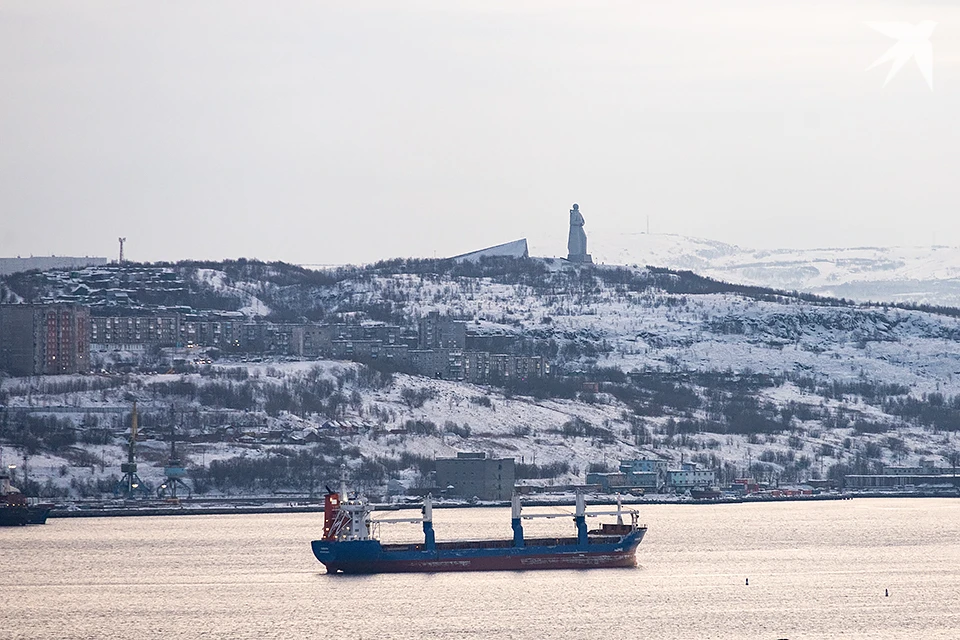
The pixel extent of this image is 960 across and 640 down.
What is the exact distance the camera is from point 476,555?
4515 inches

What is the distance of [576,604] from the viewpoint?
9788cm

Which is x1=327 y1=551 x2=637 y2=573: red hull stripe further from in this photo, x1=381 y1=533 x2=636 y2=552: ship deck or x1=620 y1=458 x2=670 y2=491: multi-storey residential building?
x1=620 y1=458 x2=670 y2=491: multi-storey residential building

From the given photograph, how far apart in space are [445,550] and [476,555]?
5.53 feet

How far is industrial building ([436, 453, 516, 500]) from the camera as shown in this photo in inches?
7092

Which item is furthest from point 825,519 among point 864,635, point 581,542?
point 864,635

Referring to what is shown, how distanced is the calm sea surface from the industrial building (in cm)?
3120

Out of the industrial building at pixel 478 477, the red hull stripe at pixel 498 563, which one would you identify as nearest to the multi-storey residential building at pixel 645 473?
the industrial building at pixel 478 477

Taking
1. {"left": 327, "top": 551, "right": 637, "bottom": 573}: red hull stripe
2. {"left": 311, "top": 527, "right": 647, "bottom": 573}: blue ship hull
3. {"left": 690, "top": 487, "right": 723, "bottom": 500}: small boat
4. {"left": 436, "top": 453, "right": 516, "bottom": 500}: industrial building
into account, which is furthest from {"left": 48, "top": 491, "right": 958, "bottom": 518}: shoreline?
{"left": 327, "top": 551, "right": 637, "bottom": 573}: red hull stripe

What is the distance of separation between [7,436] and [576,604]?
100m

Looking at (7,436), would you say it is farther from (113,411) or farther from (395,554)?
(395,554)

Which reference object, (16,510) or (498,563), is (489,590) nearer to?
(498,563)

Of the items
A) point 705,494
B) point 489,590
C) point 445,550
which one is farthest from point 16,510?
point 705,494

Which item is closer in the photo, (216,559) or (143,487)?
(216,559)

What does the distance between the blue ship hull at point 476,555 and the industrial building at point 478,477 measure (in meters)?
61.8
